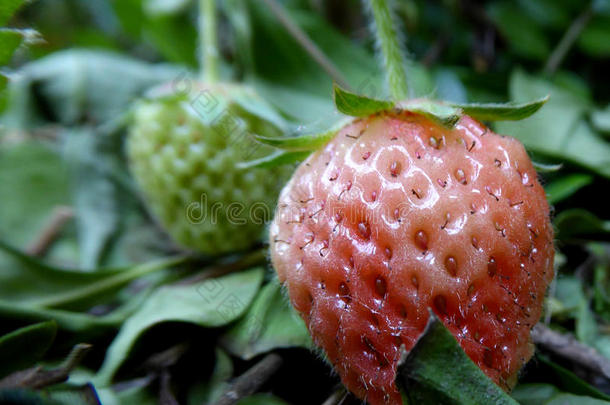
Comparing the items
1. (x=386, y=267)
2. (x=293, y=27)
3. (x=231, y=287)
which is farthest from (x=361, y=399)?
(x=293, y=27)

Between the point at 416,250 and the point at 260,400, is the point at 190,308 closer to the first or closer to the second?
the point at 260,400

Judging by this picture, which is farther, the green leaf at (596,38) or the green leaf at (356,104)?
the green leaf at (596,38)

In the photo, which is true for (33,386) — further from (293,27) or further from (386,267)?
(293,27)

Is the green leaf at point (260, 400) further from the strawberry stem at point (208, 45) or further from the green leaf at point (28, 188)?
the green leaf at point (28, 188)

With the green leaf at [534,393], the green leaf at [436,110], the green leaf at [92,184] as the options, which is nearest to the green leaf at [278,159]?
the green leaf at [436,110]

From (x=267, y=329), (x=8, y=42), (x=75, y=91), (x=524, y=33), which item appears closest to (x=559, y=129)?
(x=524, y=33)

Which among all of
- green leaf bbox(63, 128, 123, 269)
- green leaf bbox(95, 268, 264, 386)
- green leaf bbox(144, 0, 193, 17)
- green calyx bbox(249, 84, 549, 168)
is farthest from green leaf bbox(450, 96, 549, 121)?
green leaf bbox(144, 0, 193, 17)

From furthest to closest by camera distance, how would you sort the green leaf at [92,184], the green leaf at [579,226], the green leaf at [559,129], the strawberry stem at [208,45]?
1. the green leaf at [92,184]
2. the strawberry stem at [208,45]
3. the green leaf at [559,129]
4. the green leaf at [579,226]
